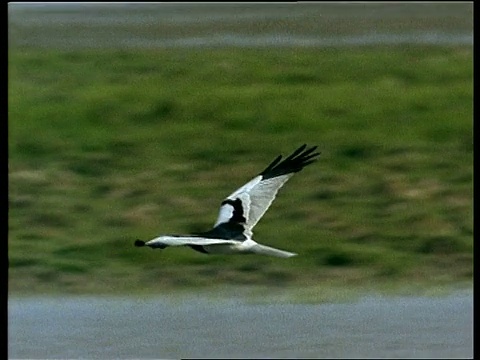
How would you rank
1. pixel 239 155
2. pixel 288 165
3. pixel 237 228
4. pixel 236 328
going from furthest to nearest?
pixel 239 155
pixel 236 328
pixel 288 165
pixel 237 228

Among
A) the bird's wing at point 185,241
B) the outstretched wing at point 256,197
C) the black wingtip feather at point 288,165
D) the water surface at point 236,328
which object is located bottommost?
the water surface at point 236,328

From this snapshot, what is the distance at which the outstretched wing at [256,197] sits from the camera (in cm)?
801

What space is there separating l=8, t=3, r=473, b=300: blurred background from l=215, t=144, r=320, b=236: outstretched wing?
50.6 inches

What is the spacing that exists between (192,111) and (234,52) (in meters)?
2.74

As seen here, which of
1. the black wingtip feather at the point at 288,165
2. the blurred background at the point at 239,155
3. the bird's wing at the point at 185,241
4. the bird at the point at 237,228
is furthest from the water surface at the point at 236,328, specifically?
the black wingtip feather at the point at 288,165

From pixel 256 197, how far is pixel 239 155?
143 inches

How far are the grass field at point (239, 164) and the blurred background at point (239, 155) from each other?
0.05 ft

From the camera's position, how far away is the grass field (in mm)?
9836

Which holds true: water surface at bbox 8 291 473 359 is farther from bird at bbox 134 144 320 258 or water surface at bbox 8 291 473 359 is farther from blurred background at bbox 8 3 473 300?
bird at bbox 134 144 320 258

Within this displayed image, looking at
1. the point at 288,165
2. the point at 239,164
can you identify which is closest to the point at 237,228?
the point at 288,165

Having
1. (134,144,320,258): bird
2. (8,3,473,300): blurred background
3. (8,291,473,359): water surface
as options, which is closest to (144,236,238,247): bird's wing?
(134,144,320,258): bird

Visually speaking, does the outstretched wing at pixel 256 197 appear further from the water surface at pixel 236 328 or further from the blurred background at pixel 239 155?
the blurred background at pixel 239 155

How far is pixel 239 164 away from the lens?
11578mm

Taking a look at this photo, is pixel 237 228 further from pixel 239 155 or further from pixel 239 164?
pixel 239 155
